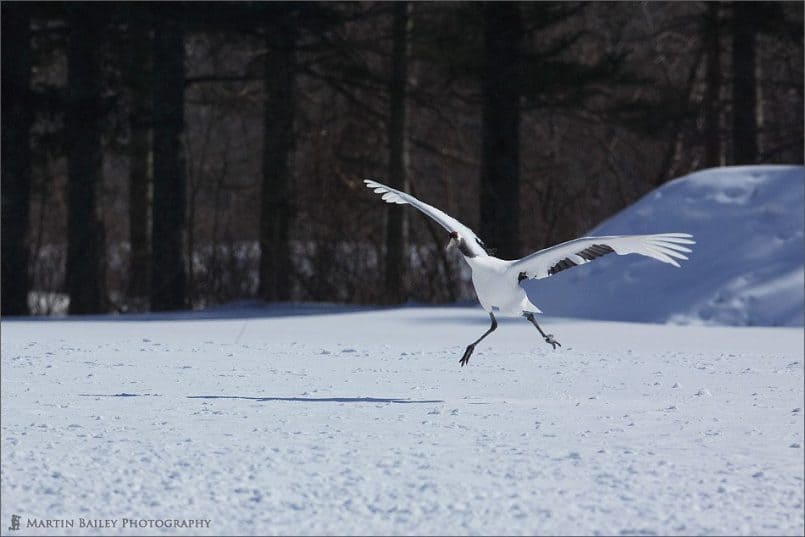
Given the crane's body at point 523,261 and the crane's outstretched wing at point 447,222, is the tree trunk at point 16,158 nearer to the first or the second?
the crane's outstretched wing at point 447,222

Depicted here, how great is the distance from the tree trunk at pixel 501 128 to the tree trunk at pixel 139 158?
13.9ft

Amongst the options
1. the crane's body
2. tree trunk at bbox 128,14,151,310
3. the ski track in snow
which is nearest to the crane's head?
the crane's body

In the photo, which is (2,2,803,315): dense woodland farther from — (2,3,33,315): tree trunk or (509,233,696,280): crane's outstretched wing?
(509,233,696,280): crane's outstretched wing

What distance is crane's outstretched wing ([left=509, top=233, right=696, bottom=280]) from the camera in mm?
6484

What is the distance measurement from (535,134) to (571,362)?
15.8 metres

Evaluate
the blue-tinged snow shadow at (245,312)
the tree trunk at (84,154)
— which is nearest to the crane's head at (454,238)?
the blue-tinged snow shadow at (245,312)

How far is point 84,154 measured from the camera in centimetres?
1583

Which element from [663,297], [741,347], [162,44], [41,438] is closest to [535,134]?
[162,44]

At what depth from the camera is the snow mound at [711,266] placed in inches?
470

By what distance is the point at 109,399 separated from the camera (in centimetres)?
693

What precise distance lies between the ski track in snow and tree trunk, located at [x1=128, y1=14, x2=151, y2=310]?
7.10 metres

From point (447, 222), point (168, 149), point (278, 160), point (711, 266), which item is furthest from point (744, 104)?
point (447, 222)

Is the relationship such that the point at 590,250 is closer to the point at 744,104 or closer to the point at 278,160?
the point at 278,160

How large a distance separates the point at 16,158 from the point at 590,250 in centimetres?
1054
